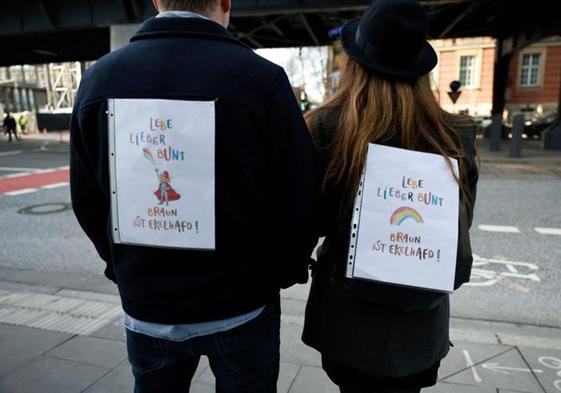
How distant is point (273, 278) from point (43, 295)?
3635 millimetres

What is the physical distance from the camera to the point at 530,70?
3494 centimetres

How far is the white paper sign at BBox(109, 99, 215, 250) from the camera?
1.36 metres

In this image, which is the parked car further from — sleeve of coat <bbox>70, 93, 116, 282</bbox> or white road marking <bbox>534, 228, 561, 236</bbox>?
sleeve of coat <bbox>70, 93, 116, 282</bbox>

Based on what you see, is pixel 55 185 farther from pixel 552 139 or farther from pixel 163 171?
pixel 552 139

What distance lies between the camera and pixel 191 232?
1.42 m

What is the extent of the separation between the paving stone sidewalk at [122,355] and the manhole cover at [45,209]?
14.3ft

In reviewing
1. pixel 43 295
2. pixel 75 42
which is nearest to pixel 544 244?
pixel 43 295

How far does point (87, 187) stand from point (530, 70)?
130ft

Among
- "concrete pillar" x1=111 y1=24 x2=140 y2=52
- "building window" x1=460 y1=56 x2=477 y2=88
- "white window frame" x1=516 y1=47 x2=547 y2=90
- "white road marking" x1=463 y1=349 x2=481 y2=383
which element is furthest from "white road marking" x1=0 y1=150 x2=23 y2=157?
"white window frame" x1=516 y1=47 x2=547 y2=90

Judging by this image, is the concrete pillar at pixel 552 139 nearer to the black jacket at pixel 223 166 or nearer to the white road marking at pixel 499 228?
the white road marking at pixel 499 228

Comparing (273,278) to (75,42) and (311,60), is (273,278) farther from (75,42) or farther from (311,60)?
(311,60)

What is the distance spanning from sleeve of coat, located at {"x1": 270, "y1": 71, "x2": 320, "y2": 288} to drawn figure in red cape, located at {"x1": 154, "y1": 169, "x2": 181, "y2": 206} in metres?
0.31

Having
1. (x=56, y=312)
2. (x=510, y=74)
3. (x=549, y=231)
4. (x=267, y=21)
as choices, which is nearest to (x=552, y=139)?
(x=267, y=21)

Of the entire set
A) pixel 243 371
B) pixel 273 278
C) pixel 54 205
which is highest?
pixel 273 278
